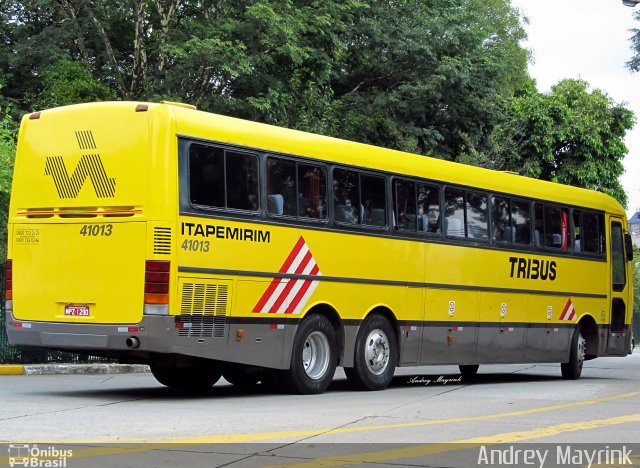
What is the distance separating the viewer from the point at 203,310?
13.5 metres

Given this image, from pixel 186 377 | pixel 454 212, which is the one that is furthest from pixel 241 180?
pixel 454 212

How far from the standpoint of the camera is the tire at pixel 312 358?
14828mm

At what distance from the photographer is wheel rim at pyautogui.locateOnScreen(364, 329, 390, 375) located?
16266mm

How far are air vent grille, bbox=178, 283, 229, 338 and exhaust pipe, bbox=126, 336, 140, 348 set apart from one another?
0.48 m

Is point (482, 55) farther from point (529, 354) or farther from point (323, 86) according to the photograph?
point (529, 354)

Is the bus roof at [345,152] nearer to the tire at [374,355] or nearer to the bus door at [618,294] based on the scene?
the bus door at [618,294]

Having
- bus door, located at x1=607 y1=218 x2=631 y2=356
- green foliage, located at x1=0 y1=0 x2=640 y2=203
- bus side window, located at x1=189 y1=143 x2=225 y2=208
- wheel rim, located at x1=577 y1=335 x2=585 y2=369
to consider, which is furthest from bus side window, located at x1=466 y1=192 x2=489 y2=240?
green foliage, located at x1=0 y1=0 x2=640 y2=203

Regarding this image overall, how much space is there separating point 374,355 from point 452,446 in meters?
6.87

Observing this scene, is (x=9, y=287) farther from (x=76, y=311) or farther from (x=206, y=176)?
(x=206, y=176)

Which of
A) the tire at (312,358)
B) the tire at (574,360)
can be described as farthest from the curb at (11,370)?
the tire at (574,360)

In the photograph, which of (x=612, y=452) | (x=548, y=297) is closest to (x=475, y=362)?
(x=548, y=297)

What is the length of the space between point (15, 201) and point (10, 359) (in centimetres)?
721

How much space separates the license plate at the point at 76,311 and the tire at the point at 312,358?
108 inches

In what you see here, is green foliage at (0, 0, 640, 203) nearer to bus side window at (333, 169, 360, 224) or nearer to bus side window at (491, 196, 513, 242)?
bus side window at (491, 196, 513, 242)
